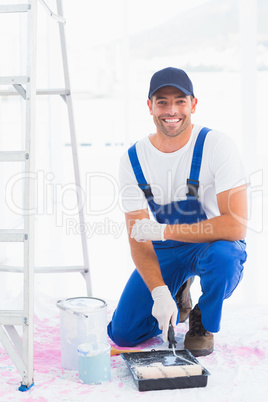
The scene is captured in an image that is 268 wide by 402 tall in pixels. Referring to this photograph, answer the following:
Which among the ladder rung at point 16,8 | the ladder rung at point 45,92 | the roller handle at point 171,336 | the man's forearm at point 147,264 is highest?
the ladder rung at point 16,8

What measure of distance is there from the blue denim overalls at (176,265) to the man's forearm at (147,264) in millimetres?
122

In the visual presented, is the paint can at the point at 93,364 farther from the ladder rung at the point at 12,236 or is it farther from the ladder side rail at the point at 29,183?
the ladder rung at the point at 12,236

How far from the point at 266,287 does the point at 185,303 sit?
97 cm

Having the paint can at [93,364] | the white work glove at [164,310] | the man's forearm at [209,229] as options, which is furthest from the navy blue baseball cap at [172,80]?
the paint can at [93,364]

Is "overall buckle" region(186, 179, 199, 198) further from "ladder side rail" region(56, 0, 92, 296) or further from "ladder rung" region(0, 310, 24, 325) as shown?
"ladder rung" region(0, 310, 24, 325)

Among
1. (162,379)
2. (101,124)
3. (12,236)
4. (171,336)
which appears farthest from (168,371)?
(101,124)

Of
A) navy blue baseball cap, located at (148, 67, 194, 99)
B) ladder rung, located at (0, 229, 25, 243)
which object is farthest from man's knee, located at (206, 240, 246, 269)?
ladder rung, located at (0, 229, 25, 243)

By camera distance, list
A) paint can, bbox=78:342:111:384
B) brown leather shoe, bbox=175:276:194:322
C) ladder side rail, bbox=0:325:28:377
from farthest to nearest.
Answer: brown leather shoe, bbox=175:276:194:322 → paint can, bbox=78:342:111:384 → ladder side rail, bbox=0:325:28:377

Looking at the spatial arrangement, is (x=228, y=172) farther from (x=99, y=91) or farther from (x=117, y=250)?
(x=99, y=91)

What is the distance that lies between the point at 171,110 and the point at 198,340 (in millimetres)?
907

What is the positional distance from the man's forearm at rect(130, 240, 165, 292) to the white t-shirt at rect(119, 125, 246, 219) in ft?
0.56

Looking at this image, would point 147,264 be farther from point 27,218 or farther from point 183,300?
point 27,218

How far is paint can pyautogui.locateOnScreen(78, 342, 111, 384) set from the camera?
1521mm

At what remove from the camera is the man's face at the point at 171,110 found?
1900 mm
